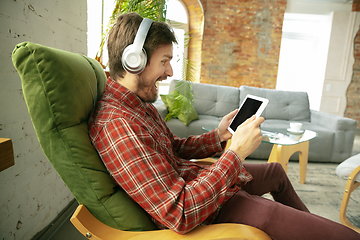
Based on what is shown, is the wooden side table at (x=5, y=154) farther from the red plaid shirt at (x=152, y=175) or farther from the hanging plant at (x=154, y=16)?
the hanging plant at (x=154, y=16)

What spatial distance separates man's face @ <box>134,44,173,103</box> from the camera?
2.72 ft

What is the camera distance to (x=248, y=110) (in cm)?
103

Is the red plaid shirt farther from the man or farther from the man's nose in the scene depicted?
the man's nose

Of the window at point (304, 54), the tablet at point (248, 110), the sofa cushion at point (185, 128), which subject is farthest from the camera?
the window at point (304, 54)

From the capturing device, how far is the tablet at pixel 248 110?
98 cm

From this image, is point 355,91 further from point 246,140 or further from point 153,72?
point 153,72

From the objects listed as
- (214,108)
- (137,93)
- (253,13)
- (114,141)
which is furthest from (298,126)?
(253,13)

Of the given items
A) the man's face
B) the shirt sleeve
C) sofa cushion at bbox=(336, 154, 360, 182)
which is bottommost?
sofa cushion at bbox=(336, 154, 360, 182)

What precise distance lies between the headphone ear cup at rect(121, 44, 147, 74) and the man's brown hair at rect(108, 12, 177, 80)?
0.04 metres

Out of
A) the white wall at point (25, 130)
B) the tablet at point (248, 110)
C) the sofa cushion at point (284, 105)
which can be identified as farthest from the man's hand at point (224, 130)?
the sofa cushion at point (284, 105)

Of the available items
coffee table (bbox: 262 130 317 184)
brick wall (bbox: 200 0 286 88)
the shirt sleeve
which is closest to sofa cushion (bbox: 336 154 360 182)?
coffee table (bbox: 262 130 317 184)

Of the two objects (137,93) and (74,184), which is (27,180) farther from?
(137,93)

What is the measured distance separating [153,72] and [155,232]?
0.52 meters

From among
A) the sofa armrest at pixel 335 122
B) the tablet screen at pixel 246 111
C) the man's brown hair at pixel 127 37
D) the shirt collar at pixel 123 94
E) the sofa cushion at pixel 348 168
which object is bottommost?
the sofa cushion at pixel 348 168
